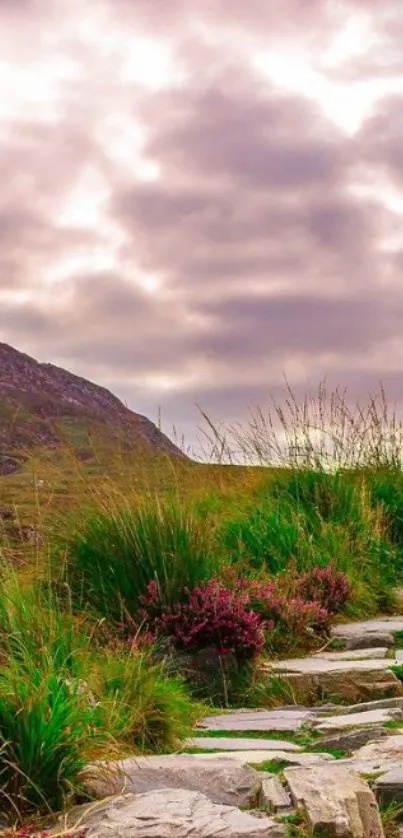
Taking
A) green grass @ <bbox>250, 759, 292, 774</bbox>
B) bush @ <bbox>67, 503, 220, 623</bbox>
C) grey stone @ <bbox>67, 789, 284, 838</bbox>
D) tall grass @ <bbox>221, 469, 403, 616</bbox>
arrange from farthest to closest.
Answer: tall grass @ <bbox>221, 469, 403, 616</bbox> → bush @ <bbox>67, 503, 220, 623</bbox> → green grass @ <bbox>250, 759, 292, 774</bbox> → grey stone @ <bbox>67, 789, 284, 838</bbox>

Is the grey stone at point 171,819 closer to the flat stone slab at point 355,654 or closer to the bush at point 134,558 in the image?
the bush at point 134,558

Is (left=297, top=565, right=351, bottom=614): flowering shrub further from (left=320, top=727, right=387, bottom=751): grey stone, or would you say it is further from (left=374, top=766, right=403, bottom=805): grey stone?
(left=374, top=766, right=403, bottom=805): grey stone

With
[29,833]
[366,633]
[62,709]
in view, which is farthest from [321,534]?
[29,833]

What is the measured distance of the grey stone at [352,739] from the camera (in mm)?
6547

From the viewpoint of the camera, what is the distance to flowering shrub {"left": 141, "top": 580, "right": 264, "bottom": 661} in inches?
339

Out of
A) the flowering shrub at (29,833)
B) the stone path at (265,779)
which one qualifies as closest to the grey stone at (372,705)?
the stone path at (265,779)

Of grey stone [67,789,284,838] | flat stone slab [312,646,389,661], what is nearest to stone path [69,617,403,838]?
grey stone [67,789,284,838]

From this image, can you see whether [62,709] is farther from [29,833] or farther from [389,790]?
[389,790]

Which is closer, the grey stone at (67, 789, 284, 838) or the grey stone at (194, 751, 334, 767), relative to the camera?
the grey stone at (67, 789, 284, 838)

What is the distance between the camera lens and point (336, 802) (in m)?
4.94

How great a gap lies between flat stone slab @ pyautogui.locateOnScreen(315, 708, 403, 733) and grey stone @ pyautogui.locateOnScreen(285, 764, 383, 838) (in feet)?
5.70

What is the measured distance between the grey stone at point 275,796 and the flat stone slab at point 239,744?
1.02 m

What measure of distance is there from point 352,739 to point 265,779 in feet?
4.35

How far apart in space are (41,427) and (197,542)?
2.77 m
